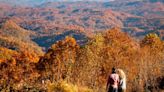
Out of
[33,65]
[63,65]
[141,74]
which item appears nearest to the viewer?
[141,74]

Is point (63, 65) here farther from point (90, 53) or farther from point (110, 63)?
point (90, 53)

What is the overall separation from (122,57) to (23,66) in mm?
39873

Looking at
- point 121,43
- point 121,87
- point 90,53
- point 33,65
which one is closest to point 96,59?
point 90,53

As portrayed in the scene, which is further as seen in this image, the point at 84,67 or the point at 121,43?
the point at 121,43

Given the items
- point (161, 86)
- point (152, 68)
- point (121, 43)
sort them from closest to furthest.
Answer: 1. point (161, 86)
2. point (152, 68)
3. point (121, 43)

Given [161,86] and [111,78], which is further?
[161,86]

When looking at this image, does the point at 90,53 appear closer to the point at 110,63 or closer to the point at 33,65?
the point at 110,63

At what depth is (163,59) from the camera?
60.0 m

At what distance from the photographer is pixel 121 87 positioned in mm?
19281

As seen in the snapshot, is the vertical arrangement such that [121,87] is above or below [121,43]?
above

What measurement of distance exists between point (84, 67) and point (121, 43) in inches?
458

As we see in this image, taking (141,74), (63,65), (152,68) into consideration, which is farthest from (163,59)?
(63,65)

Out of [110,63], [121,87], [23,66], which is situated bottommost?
[23,66]

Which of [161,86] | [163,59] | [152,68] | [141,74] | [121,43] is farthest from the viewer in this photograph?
[121,43]
